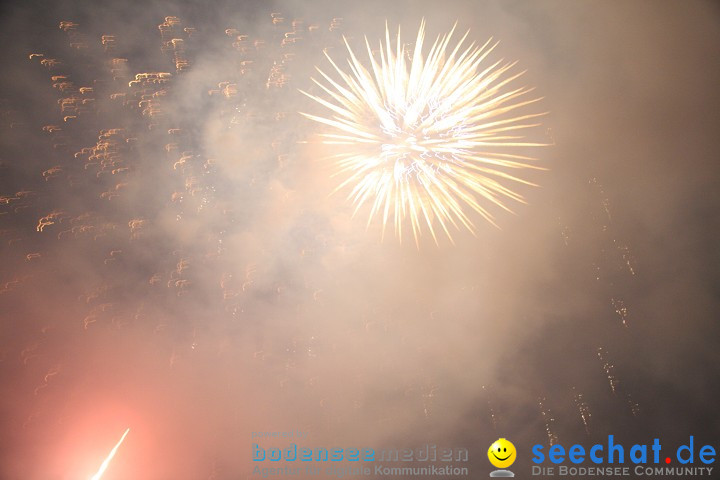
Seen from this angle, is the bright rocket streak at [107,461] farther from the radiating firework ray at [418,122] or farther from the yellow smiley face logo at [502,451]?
the yellow smiley face logo at [502,451]

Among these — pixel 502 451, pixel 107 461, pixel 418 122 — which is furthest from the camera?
pixel 502 451

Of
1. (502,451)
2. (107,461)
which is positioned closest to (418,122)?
(502,451)

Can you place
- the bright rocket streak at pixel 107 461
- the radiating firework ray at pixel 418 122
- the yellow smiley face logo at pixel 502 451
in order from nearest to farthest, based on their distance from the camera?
the radiating firework ray at pixel 418 122 → the bright rocket streak at pixel 107 461 → the yellow smiley face logo at pixel 502 451

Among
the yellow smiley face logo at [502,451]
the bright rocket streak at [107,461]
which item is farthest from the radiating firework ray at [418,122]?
the bright rocket streak at [107,461]

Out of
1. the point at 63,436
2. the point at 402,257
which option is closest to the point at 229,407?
the point at 63,436

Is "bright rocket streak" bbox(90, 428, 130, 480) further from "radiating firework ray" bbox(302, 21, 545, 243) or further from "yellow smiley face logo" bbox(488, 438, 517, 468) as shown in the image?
"yellow smiley face logo" bbox(488, 438, 517, 468)

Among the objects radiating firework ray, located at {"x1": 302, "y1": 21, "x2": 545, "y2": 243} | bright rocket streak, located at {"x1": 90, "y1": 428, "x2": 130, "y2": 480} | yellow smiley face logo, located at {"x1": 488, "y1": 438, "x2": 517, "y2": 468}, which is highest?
radiating firework ray, located at {"x1": 302, "y1": 21, "x2": 545, "y2": 243}

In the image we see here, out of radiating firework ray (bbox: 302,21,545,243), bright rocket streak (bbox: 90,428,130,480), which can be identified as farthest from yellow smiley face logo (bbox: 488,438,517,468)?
bright rocket streak (bbox: 90,428,130,480)

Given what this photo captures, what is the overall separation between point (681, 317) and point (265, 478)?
450 cm

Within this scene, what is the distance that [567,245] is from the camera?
12.6 feet

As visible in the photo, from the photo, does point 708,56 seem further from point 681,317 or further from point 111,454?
point 111,454

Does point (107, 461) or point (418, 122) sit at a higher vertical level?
point (418, 122)

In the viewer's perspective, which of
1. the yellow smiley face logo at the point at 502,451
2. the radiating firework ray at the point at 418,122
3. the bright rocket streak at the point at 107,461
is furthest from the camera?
the yellow smiley face logo at the point at 502,451

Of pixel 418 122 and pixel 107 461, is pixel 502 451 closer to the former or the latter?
pixel 418 122
